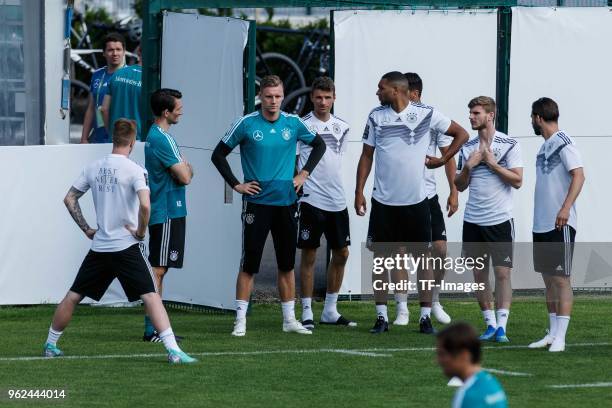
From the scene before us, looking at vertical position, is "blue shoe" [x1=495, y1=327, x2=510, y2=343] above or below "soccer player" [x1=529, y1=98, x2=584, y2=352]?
below

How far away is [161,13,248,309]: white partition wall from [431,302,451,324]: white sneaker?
1.80 meters

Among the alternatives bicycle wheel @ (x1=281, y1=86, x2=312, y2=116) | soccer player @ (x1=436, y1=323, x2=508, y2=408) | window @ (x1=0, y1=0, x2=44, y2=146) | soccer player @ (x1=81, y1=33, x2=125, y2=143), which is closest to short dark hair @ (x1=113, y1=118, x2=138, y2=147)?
soccer player @ (x1=81, y1=33, x2=125, y2=143)

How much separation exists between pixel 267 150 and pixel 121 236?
6.21 feet

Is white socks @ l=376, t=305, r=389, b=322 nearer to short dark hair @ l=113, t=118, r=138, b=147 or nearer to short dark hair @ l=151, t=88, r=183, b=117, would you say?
short dark hair @ l=151, t=88, r=183, b=117

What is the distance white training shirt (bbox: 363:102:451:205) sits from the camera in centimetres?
1202

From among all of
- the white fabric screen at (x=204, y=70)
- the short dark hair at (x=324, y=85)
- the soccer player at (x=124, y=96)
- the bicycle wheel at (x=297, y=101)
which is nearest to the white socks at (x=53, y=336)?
the white fabric screen at (x=204, y=70)

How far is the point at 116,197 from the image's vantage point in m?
10.2

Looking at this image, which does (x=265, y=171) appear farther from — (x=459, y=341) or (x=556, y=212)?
(x=459, y=341)

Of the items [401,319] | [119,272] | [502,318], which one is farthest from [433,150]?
[119,272]

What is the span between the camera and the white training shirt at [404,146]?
1202cm

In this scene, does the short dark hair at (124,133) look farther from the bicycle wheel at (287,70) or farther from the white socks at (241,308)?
the bicycle wheel at (287,70)

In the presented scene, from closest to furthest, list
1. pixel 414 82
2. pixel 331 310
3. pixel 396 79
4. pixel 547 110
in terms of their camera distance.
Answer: pixel 547 110
pixel 396 79
pixel 331 310
pixel 414 82

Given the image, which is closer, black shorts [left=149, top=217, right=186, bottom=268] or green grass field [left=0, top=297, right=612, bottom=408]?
green grass field [left=0, top=297, right=612, bottom=408]

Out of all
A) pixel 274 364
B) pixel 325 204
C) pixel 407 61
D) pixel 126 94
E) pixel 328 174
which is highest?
pixel 407 61
